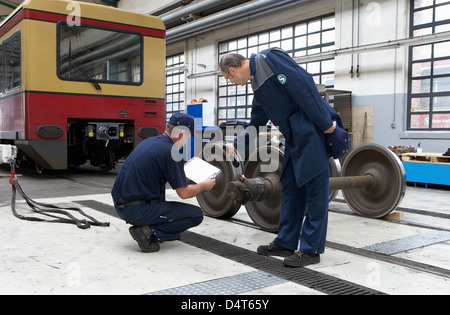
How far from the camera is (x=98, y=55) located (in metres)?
7.40

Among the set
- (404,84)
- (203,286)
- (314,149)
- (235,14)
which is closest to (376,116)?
(404,84)

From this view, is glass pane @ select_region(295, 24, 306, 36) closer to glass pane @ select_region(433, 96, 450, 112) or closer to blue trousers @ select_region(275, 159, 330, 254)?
glass pane @ select_region(433, 96, 450, 112)

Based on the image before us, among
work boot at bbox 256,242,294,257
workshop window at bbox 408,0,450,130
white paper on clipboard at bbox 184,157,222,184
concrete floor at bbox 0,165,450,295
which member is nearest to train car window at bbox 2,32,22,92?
concrete floor at bbox 0,165,450,295

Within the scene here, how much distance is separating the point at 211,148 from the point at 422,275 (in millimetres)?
2638

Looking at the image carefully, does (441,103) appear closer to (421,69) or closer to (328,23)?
(421,69)

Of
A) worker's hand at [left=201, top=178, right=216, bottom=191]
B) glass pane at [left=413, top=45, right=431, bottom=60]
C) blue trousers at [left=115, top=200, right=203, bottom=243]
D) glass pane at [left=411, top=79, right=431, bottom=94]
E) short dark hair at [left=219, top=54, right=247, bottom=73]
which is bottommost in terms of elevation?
blue trousers at [left=115, top=200, right=203, bottom=243]

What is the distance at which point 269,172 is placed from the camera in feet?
13.5

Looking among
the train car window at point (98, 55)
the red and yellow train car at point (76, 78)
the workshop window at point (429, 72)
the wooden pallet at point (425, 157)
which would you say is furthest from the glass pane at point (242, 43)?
the wooden pallet at point (425, 157)

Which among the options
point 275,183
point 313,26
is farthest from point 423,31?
point 275,183

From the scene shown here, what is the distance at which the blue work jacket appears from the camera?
2.83 meters

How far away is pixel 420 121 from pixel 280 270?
7.78m

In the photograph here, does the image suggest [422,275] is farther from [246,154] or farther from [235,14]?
[235,14]

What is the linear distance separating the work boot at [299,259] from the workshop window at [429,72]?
290 inches

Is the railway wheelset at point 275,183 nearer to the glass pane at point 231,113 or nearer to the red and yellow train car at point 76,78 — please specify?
the red and yellow train car at point 76,78
